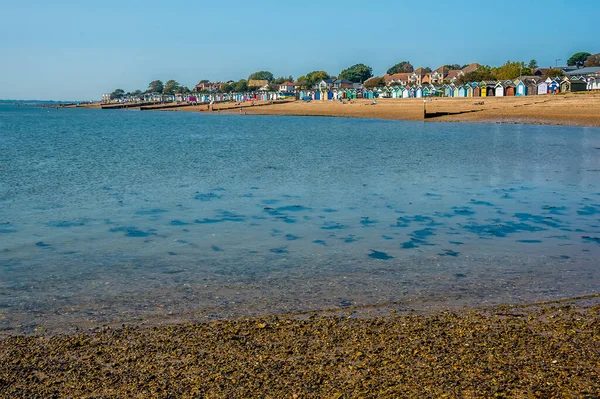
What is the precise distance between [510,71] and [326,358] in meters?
158

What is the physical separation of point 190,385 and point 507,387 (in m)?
3.54

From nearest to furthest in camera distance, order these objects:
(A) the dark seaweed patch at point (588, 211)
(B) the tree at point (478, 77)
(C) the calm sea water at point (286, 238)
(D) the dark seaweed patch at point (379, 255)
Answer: (C) the calm sea water at point (286, 238), (D) the dark seaweed patch at point (379, 255), (A) the dark seaweed patch at point (588, 211), (B) the tree at point (478, 77)

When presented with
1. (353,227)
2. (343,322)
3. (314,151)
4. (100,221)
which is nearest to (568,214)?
(353,227)

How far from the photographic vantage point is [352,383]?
697 centimetres

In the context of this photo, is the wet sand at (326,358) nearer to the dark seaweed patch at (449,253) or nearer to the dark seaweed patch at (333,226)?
the dark seaweed patch at (449,253)

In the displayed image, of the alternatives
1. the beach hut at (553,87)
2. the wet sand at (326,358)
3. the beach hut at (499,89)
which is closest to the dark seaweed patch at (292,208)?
the wet sand at (326,358)

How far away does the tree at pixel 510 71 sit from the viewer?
495 feet

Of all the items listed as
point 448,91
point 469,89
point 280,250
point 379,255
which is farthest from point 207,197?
point 448,91

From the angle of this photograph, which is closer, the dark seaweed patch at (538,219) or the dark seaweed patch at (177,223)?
the dark seaweed patch at (538,219)

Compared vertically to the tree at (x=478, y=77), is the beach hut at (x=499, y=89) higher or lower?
lower

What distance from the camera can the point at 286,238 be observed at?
15.3 metres

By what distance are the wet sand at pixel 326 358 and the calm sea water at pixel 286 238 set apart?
94 centimetres

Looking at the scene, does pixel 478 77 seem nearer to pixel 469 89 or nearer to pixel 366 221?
pixel 469 89

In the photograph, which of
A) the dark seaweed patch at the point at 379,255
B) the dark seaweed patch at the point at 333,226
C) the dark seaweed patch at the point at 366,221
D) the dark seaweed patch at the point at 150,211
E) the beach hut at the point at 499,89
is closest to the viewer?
the dark seaweed patch at the point at 379,255
